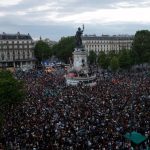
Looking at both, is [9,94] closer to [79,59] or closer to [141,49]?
[79,59]

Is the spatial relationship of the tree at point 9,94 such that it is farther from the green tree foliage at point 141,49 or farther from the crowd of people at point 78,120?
the green tree foliage at point 141,49

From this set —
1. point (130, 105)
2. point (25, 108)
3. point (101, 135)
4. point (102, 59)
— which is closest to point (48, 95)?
point (25, 108)

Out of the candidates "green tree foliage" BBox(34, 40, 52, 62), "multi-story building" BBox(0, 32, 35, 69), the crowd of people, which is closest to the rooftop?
"multi-story building" BBox(0, 32, 35, 69)

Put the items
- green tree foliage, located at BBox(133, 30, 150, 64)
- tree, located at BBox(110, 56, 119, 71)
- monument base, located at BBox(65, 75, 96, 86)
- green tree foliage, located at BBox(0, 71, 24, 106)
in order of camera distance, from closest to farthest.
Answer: green tree foliage, located at BBox(0, 71, 24, 106) < monument base, located at BBox(65, 75, 96, 86) < tree, located at BBox(110, 56, 119, 71) < green tree foliage, located at BBox(133, 30, 150, 64)

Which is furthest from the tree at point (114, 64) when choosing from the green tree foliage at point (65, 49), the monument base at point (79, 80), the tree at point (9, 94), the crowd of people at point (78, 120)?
the tree at point (9, 94)

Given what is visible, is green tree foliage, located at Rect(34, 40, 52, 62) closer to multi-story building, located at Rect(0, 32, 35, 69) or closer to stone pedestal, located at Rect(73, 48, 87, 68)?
multi-story building, located at Rect(0, 32, 35, 69)

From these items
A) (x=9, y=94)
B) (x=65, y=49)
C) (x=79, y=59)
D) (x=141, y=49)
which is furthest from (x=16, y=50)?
(x=9, y=94)
